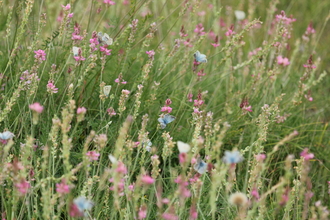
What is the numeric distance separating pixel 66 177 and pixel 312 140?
174 centimetres

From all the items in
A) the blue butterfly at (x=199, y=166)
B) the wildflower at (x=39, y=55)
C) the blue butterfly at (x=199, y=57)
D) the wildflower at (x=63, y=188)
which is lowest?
the wildflower at (x=63, y=188)

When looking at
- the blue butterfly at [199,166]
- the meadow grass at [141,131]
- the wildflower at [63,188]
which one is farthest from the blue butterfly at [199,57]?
the wildflower at [63,188]

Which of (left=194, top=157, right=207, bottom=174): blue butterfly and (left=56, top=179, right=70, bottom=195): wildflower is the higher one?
(left=194, top=157, right=207, bottom=174): blue butterfly

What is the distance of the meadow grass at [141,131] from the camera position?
5.37 feet

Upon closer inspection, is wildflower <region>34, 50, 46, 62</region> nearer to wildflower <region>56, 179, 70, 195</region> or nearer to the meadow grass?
the meadow grass

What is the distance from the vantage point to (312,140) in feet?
9.09

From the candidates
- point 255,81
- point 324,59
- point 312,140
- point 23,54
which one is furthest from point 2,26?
point 324,59

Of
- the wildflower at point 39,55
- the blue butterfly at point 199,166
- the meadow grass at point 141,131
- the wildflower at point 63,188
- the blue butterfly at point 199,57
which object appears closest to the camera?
the wildflower at point 63,188

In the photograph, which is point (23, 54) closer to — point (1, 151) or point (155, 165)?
point (1, 151)

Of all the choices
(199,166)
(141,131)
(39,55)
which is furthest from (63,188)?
(39,55)

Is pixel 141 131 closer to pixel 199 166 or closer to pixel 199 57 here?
pixel 199 166

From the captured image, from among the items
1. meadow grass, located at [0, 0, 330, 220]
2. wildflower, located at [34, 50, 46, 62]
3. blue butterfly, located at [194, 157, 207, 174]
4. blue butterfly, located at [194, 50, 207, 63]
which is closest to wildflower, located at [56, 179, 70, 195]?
meadow grass, located at [0, 0, 330, 220]

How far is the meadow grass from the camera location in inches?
64.4

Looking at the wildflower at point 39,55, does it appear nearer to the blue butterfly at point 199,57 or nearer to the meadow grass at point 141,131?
the meadow grass at point 141,131
